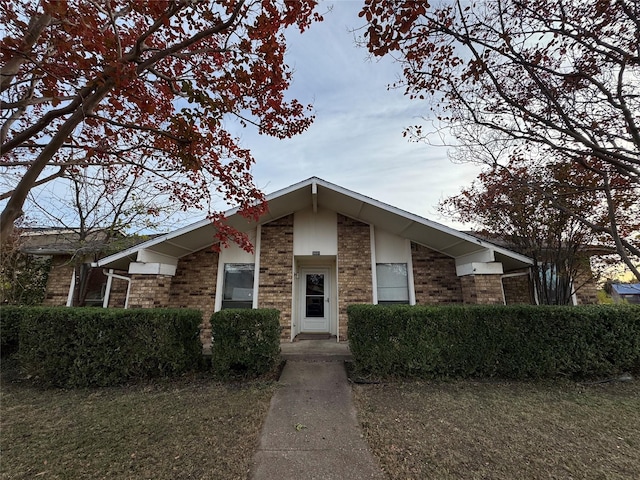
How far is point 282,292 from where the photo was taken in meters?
8.32

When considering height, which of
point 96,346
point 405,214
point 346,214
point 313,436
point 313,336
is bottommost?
point 313,436

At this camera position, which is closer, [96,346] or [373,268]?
[96,346]

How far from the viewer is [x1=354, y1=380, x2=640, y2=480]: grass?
2820 mm

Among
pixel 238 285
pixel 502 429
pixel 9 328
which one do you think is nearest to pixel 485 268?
pixel 502 429

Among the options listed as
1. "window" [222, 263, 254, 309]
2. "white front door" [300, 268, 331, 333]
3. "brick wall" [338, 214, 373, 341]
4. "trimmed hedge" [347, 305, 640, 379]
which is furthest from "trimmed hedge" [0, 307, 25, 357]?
"trimmed hedge" [347, 305, 640, 379]

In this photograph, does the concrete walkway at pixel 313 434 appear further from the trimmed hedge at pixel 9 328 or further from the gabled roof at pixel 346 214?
the trimmed hedge at pixel 9 328

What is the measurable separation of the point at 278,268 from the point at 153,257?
3305 mm

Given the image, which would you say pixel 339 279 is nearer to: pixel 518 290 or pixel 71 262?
pixel 518 290

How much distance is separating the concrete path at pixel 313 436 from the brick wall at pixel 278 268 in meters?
2.98

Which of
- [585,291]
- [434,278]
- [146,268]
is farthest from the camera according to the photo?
[585,291]

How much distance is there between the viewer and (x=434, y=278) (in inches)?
324

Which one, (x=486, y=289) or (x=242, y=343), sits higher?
(x=486, y=289)

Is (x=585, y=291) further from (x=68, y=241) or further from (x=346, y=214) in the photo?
(x=68, y=241)

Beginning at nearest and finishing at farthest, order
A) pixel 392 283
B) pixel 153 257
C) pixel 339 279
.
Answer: pixel 153 257 < pixel 339 279 < pixel 392 283
